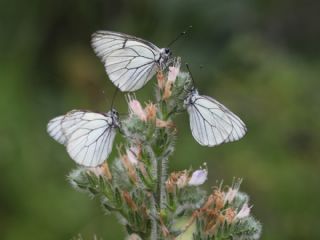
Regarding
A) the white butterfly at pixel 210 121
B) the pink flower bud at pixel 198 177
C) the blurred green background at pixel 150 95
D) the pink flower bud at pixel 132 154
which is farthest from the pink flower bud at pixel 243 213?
the blurred green background at pixel 150 95

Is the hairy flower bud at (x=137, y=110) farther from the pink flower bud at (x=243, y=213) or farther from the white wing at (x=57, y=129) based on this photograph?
the pink flower bud at (x=243, y=213)

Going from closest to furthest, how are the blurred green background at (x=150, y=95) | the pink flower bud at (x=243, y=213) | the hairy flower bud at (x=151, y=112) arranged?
the hairy flower bud at (x=151, y=112), the pink flower bud at (x=243, y=213), the blurred green background at (x=150, y=95)

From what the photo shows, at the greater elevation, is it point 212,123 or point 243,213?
point 212,123

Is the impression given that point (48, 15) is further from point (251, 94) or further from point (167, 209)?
point (167, 209)

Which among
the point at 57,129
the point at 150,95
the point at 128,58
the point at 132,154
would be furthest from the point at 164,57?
the point at 150,95

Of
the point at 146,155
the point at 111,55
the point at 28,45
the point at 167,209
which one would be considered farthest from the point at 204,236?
the point at 28,45

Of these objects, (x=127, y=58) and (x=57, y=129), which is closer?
(x=57, y=129)

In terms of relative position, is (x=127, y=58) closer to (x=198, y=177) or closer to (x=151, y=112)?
(x=151, y=112)
